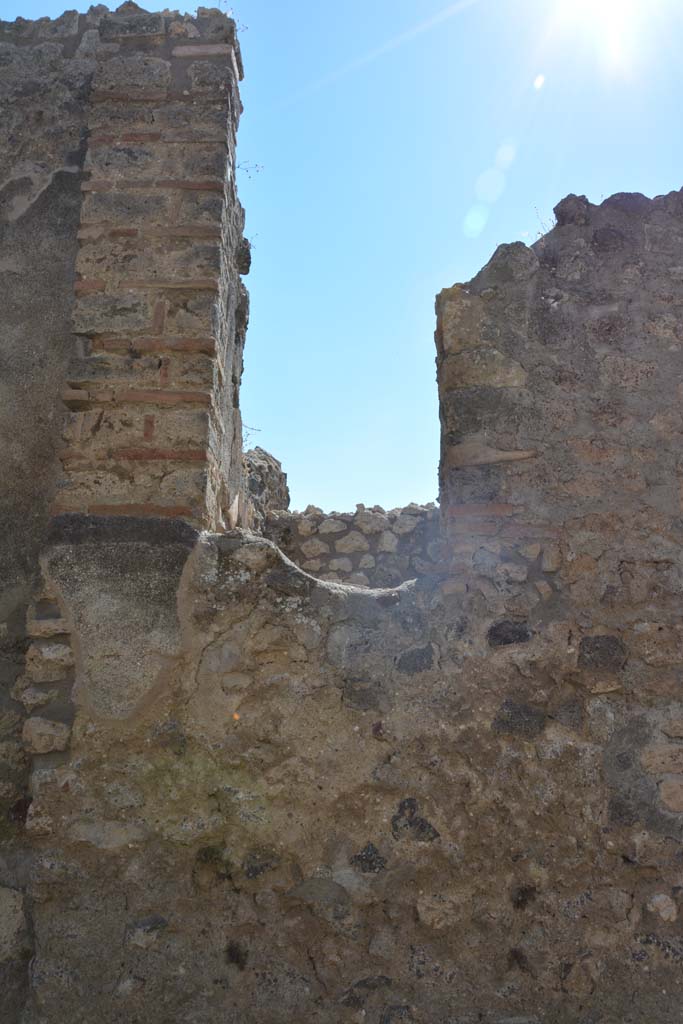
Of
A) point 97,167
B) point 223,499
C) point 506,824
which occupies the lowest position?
point 506,824

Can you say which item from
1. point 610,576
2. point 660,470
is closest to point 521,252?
point 660,470

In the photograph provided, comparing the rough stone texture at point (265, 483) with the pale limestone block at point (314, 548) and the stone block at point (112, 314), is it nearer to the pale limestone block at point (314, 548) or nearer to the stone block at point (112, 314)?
the pale limestone block at point (314, 548)

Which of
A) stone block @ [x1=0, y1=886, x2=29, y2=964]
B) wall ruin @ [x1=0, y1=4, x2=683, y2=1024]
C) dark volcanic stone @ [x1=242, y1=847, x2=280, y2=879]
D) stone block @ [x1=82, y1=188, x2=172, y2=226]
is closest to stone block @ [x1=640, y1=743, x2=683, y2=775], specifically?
wall ruin @ [x1=0, y1=4, x2=683, y2=1024]

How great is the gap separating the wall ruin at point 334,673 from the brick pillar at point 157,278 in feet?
0.04

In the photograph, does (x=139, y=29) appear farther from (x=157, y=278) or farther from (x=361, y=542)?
(x=361, y=542)

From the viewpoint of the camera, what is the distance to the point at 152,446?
2.96 m

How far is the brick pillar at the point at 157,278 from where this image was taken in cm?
296

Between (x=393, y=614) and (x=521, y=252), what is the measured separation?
1373 mm

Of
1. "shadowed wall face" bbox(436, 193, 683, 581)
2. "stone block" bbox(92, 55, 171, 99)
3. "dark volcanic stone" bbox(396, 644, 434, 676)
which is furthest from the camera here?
"stone block" bbox(92, 55, 171, 99)

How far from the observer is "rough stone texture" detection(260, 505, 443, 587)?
243 inches

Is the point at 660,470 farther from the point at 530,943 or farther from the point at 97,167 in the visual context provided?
the point at 97,167

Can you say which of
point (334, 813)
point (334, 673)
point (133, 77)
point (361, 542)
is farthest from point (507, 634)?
point (361, 542)

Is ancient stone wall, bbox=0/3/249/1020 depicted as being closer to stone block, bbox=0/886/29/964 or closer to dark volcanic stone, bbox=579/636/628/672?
stone block, bbox=0/886/29/964

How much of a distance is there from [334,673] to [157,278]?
60.4 inches
